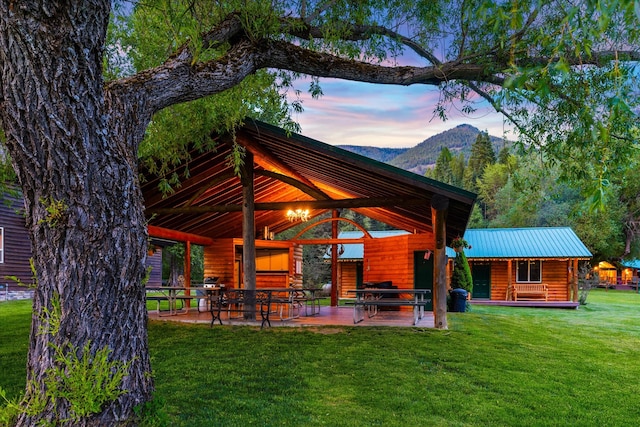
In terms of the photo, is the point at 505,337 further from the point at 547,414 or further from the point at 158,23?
the point at 158,23

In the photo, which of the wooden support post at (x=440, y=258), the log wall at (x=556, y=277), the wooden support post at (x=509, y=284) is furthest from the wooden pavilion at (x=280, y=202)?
the log wall at (x=556, y=277)

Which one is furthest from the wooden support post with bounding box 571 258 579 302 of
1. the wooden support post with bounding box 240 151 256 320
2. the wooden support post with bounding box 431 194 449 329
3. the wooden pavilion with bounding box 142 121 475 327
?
the wooden support post with bounding box 240 151 256 320

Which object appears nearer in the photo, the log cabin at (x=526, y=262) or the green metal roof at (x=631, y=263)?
the log cabin at (x=526, y=262)

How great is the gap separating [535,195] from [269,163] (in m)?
6.27

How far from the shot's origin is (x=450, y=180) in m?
45.7

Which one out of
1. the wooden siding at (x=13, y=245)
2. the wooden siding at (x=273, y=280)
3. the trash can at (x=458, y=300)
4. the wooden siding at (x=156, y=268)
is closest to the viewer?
the trash can at (x=458, y=300)

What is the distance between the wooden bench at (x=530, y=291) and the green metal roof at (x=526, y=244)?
1598mm

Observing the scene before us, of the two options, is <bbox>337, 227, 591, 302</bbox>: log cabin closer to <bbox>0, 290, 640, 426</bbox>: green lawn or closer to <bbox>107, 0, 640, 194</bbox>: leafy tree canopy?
<bbox>0, 290, 640, 426</bbox>: green lawn

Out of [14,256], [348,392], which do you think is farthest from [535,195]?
[14,256]

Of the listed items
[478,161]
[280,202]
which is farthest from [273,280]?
[478,161]

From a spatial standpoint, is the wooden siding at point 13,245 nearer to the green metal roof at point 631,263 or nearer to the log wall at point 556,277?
the log wall at point 556,277

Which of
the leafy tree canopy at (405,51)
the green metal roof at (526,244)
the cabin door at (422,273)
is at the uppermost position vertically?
the leafy tree canopy at (405,51)

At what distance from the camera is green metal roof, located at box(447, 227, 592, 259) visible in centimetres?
1853

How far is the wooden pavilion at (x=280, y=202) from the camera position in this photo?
851cm
